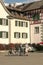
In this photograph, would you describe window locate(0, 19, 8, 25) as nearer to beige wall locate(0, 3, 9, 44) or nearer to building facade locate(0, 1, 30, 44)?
building facade locate(0, 1, 30, 44)

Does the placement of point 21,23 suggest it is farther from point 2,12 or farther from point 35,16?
point 2,12

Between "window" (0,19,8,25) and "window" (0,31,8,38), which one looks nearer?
"window" (0,31,8,38)

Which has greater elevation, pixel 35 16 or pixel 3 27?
pixel 35 16

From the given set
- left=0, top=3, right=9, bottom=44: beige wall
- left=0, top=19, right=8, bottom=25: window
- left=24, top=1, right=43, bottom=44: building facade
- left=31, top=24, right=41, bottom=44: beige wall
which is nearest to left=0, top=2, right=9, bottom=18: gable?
left=0, top=3, right=9, bottom=44: beige wall

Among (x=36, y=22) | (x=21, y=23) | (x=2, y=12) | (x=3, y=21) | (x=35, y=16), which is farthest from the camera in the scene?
(x=35, y=16)

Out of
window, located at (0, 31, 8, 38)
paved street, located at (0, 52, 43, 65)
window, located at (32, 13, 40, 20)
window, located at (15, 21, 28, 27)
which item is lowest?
paved street, located at (0, 52, 43, 65)

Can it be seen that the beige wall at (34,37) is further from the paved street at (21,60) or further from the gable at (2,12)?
the paved street at (21,60)

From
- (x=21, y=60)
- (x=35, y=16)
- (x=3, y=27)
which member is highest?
(x=35, y=16)

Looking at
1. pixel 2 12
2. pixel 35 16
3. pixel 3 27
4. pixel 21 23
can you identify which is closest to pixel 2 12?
pixel 2 12

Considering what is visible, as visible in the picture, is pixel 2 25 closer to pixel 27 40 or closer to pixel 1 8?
pixel 1 8

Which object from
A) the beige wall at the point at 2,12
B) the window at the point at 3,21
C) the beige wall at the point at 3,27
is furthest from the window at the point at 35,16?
the window at the point at 3,21

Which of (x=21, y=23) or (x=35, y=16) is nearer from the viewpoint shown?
(x=21, y=23)

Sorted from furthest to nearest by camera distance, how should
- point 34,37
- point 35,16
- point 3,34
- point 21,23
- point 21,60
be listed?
1. point 35,16
2. point 34,37
3. point 21,23
4. point 3,34
5. point 21,60

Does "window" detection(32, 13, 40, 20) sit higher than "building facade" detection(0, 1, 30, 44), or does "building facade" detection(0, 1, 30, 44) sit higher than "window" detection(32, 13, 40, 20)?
"window" detection(32, 13, 40, 20)
